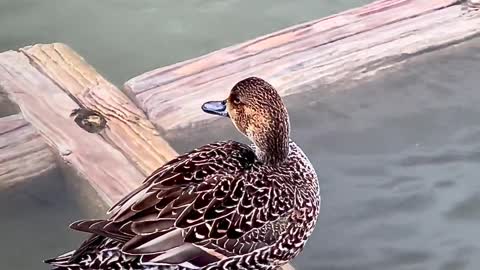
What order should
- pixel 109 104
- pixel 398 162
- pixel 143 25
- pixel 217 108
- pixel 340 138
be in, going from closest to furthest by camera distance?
pixel 217 108
pixel 109 104
pixel 398 162
pixel 340 138
pixel 143 25

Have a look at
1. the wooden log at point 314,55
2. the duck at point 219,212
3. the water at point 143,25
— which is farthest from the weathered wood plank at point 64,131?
the water at point 143,25

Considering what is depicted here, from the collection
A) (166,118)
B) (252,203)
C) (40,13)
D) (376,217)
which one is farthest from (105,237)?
(40,13)

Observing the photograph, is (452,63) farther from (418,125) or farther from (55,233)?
(55,233)

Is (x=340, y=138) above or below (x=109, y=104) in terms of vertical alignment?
below

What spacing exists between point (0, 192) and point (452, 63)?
171 centimetres

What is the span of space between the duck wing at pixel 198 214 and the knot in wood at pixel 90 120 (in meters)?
0.58

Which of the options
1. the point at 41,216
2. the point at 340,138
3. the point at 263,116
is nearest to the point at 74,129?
the point at 41,216

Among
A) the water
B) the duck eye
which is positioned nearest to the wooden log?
the duck eye

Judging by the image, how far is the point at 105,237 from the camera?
235cm

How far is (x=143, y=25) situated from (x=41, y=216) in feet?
4.44

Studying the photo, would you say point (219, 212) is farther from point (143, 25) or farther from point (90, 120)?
point (143, 25)

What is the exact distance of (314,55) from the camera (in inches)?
133

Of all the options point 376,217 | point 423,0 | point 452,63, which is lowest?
point 376,217

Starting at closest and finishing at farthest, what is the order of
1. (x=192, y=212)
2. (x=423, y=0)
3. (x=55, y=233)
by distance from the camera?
(x=192, y=212) < (x=55, y=233) < (x=423, y=0)
